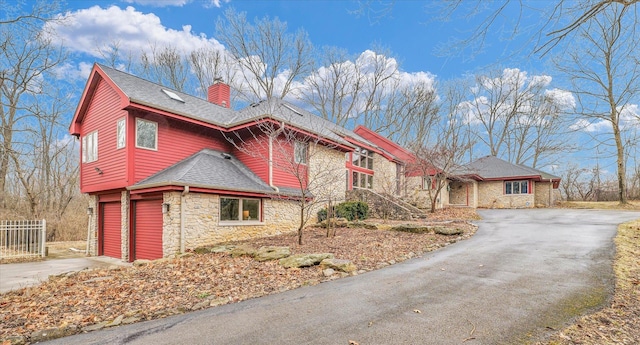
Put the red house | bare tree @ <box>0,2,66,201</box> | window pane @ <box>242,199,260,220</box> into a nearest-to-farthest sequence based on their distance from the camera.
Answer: bare tree @ <box>0,2,66,201</box> < the red house < window pane @ <box>242,199,260,220</box>

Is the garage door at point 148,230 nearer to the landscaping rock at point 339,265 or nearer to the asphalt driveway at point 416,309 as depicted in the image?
the landscaping rock at point 339,265

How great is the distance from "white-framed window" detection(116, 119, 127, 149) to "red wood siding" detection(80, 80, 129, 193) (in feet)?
0.64

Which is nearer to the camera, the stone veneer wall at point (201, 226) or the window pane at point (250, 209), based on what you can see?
the stone veneer wall at point (201, 226)

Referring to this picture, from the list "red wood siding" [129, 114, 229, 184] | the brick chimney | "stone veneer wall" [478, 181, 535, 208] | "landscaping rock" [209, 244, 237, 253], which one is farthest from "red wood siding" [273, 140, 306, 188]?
"stone veneer wall" [478, 181, 535, 208]

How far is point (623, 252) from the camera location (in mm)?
7414

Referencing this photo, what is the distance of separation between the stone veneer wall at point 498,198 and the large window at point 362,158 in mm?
11724

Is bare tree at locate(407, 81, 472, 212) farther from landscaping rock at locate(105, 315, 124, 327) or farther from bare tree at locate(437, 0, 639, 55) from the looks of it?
landscaping rock at locate(105, 315, 124, 327)

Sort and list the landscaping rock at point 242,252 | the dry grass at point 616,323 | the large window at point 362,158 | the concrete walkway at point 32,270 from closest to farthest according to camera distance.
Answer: the dry grass at point 616,323, the concrete walkway at point 32,270, the landscaping rock at point 242,252, the large window at point 362,158

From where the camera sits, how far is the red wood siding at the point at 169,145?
36.6 feet

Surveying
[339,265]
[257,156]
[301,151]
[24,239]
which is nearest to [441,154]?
[301,151]

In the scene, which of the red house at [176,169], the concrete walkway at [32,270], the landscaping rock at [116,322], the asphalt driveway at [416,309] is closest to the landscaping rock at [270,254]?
the asphalt driveway at [416,309]

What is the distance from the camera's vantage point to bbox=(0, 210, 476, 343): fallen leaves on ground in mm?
4578

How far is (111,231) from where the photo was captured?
12836 millimetres

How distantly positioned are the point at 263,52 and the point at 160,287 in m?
23.3
